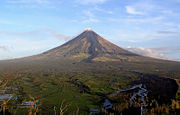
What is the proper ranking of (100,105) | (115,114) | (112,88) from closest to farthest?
(115,114) → (100,105) → (112,88)

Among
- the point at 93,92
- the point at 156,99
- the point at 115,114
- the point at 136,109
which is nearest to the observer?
the point at 115,114

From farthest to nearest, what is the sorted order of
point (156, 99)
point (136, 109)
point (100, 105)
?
1. point (156, 99)
2. point (100, 105)
3. point (136, 109)

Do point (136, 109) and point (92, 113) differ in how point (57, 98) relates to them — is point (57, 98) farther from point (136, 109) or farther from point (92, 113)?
point (136, 109)

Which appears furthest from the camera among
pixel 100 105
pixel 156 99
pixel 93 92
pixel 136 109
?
pixel 93 92

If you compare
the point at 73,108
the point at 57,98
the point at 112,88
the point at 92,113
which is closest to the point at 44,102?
the point at 57,98

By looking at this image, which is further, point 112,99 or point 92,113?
point 112,99

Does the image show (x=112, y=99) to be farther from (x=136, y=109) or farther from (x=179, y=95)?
(x=179, y=95)

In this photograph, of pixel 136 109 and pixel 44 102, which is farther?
pixel 44 102

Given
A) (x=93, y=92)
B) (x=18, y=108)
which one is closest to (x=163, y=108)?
(x=93, y=92)

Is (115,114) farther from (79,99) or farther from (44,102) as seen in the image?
(44,102)
